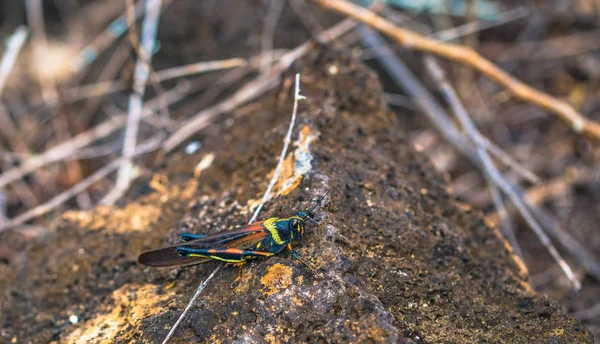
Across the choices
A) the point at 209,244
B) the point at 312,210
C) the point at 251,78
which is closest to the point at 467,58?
the point at 251,78

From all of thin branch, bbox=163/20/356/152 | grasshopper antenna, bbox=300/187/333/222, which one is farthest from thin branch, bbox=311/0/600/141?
grasshopper antenna, bbox=300/187/333/222

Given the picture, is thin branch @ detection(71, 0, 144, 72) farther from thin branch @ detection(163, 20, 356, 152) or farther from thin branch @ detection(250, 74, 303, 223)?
thin branch @ detection(250, 74, 303, 223)

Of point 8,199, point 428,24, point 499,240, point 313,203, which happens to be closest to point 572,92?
point 428,24

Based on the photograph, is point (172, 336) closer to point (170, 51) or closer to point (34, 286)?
point (34, 286)

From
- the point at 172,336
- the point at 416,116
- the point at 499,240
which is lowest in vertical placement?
the point at 416,116

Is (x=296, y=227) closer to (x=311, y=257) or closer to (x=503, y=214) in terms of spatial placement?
(x=311, y=257)

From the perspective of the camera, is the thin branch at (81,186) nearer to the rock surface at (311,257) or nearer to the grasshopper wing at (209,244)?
the rock surface at (311,257)

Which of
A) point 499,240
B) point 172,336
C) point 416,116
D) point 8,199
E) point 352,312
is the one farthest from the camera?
point 416,116

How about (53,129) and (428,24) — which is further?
(428,24)

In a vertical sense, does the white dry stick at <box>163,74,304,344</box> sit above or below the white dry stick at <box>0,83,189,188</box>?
below
